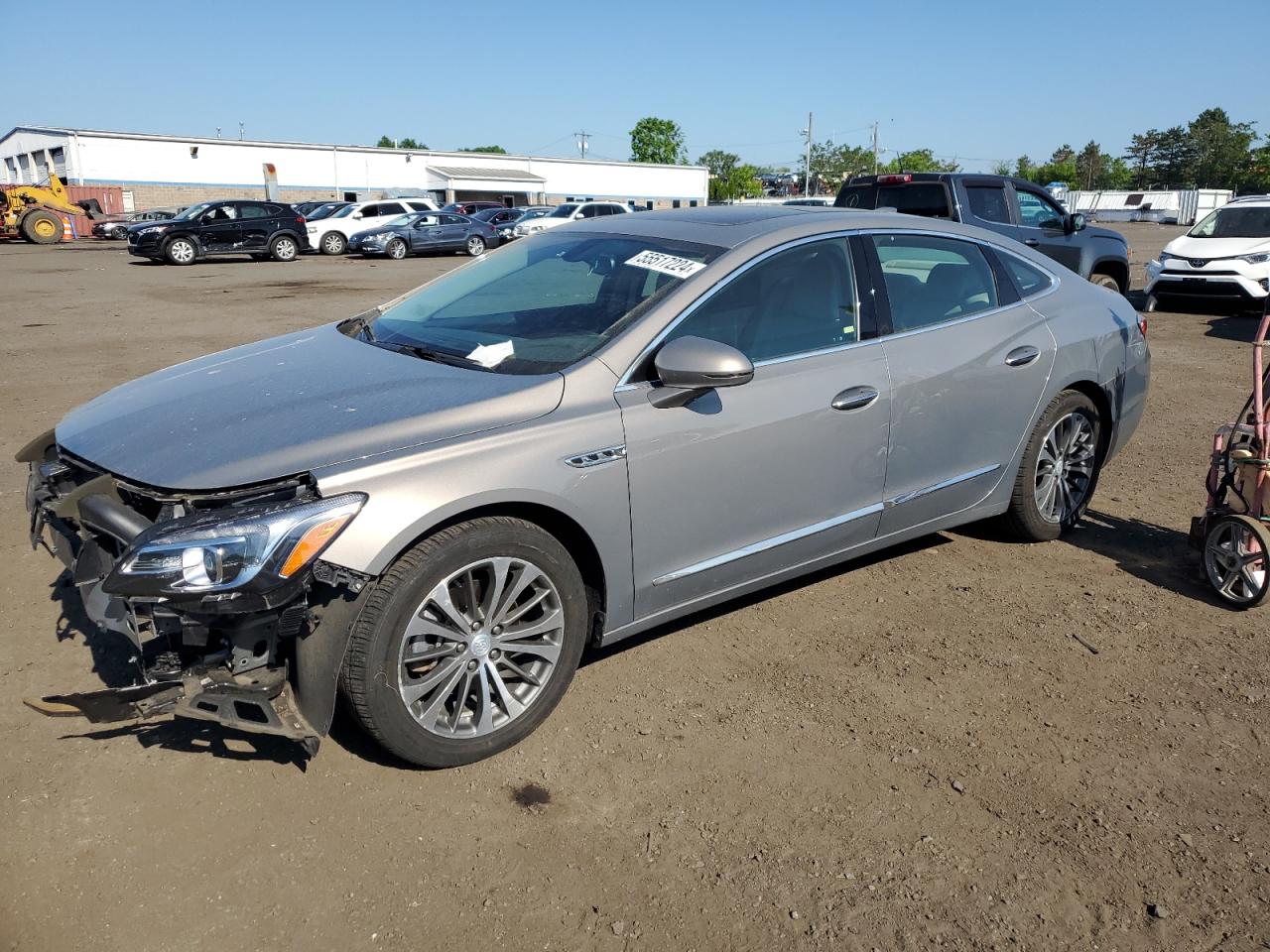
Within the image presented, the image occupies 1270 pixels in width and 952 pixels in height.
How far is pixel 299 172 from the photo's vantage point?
61.4 metres

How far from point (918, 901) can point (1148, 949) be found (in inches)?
21.9

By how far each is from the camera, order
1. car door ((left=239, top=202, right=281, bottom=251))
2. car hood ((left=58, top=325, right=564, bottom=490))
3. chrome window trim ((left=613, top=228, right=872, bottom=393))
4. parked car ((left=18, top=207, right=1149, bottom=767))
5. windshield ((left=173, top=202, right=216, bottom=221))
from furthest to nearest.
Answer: car door ((left=239, top=202, right=281, bottom=251)), windshield ((left=173, top=202, right=216, bottom=221)), chrome window trim ((left=613, top=228, right=872, bottom=393)), car hood ((left=58, top=325, right=564, bottom=490)), parked car ((left=18, top=207, right=1149, bottom=767))

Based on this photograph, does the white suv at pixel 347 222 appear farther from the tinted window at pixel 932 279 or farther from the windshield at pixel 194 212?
the tinted window at pixel 932 279

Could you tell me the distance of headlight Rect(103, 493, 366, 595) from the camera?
8.54 ft

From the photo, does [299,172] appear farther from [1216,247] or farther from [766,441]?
[766,441]

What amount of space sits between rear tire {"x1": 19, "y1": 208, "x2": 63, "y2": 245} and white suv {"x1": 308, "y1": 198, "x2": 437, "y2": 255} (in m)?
12.4

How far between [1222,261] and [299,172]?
192ft

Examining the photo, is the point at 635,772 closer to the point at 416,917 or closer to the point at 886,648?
the point at 416,917

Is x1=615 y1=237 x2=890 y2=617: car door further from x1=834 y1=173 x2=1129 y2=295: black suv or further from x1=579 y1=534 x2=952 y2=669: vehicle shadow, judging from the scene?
x1=834 y1=173 x2=1129 y2=295: black suv

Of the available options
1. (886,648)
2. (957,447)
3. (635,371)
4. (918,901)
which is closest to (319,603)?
(635,371)

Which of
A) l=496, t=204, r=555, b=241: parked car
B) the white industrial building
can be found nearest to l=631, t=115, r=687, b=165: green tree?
the white industrial building

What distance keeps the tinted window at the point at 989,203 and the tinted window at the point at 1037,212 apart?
0.29m

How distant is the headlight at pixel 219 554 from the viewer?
260 centimetres

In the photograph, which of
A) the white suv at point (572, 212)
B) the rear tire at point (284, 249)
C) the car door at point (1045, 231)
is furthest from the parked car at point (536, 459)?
the white suv at point (572, 212)
